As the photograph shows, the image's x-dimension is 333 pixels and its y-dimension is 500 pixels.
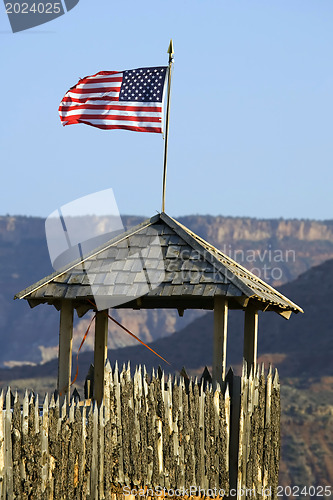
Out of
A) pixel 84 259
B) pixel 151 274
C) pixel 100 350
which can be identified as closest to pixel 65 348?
pixel 84 259

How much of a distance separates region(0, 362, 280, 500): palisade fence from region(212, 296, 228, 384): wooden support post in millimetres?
196

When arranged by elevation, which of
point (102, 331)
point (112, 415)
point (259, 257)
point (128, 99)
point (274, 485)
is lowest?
point (274, 485)

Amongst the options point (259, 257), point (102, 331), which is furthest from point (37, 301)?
point (259, 257)

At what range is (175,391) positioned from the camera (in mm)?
10836

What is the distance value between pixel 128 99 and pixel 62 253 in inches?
96.5

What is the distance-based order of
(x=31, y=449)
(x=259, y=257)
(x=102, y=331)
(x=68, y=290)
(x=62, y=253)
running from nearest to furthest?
1. (x=31, y=449)
2. (x=68, y=290)
3. (x=62, y=253)
4. (x=102, y=331)
5. (x=259, y=257)

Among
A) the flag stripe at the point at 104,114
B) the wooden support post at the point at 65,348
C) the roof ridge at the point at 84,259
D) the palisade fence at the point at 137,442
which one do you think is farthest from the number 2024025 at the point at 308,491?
the roof ridge at the point at 84,259

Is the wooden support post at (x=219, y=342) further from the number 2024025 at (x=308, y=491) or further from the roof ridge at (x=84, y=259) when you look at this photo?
the number 2024025 at (x=308, y=491)

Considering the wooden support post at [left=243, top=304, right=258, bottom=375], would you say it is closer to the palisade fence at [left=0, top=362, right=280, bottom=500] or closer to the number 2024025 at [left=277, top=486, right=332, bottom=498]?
the palisade fence at [left=0, top=362, right=280, bottom=500]

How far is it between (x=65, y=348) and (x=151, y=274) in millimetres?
1522

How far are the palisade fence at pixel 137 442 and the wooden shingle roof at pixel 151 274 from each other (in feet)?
3.53

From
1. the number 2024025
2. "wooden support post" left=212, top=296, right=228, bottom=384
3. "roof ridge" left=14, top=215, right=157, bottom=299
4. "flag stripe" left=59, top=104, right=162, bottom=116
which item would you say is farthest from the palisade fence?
the number 2024025

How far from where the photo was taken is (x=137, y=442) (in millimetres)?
10852

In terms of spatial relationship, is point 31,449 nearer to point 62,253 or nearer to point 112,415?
point 112,415
